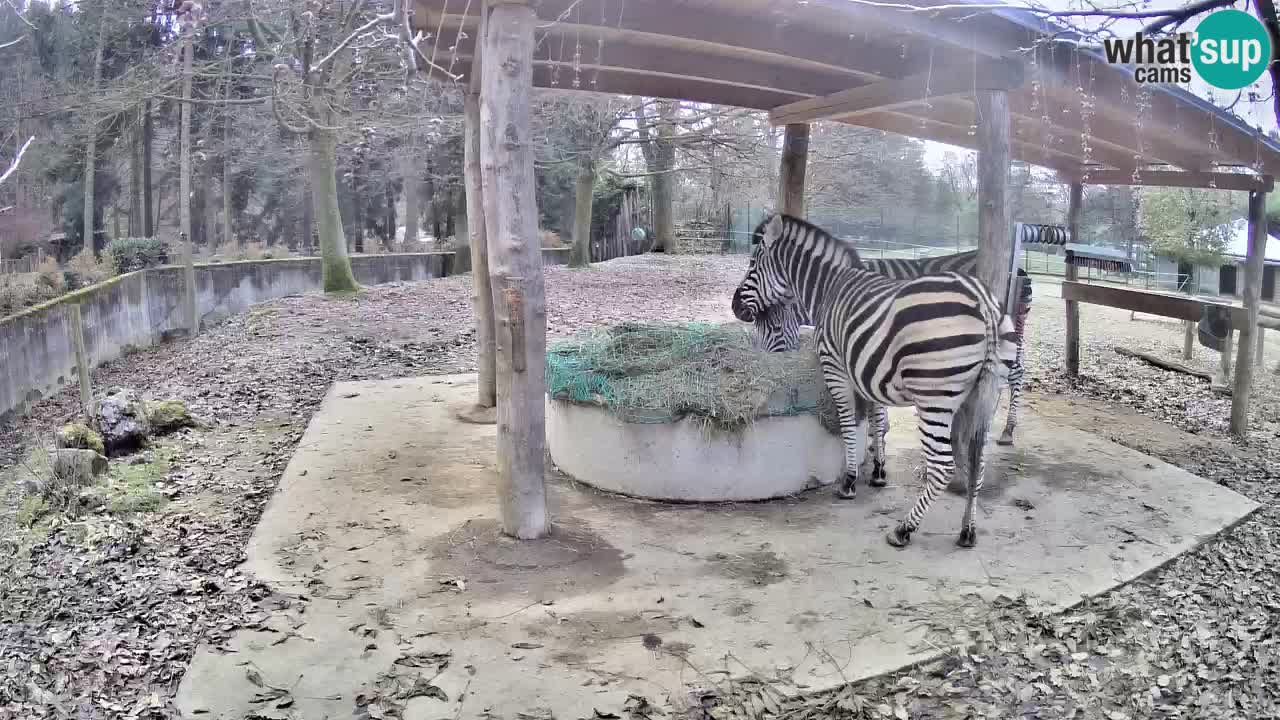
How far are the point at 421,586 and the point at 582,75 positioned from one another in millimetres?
4741

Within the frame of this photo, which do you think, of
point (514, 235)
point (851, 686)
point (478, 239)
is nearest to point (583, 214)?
point (478, 239)

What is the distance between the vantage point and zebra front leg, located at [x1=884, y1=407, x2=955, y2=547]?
5.07 metres

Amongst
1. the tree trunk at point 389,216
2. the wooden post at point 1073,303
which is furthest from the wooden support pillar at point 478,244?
the tree trunk at point 389,216

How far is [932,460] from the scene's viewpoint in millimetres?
5094

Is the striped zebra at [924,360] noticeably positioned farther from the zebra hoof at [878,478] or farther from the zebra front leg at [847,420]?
the zebra hoof at [878,478]

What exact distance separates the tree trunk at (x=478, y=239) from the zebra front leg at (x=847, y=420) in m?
2.96

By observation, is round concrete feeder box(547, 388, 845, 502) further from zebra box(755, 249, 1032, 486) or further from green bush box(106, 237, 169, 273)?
green bush box(106, 237, 169, 273)

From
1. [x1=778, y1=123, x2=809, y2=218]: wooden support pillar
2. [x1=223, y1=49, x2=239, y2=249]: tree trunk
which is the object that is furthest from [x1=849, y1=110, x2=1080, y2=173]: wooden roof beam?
[x1=223, y1=49, x2=239, y2=249]: tree trunk

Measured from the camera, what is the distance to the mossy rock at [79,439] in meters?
6.57

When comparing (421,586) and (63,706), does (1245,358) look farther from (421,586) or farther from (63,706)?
(63,706)

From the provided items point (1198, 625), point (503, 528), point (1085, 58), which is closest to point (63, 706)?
point (503, 528)

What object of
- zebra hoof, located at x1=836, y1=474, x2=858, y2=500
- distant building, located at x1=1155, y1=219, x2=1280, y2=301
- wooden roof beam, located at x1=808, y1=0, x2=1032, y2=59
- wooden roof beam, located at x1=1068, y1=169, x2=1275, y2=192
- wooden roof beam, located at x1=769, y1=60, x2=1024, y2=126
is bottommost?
zebra hoof, located at x1=836, y1=474, x2=858, y2=500

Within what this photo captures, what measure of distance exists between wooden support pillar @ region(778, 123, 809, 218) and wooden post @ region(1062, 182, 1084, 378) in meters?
4.08

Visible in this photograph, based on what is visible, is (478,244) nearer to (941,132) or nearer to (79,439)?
(79,439)
